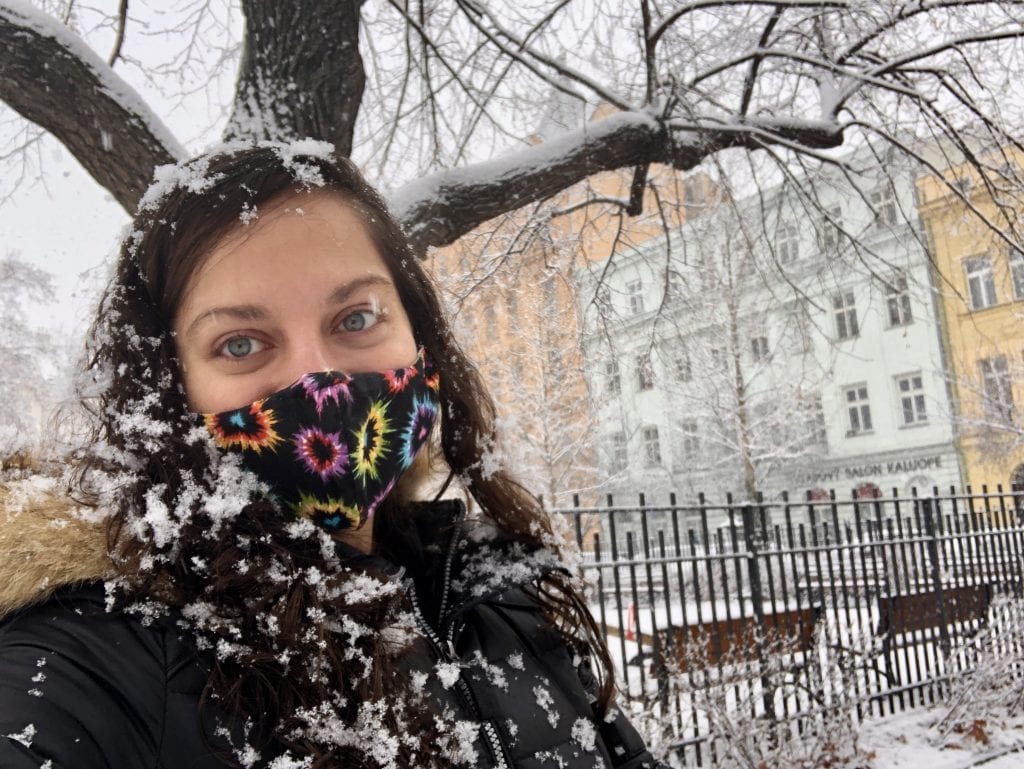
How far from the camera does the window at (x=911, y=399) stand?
24703mm

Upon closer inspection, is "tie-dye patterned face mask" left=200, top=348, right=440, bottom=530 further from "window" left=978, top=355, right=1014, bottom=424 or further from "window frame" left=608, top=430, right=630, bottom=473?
"window" left=978, top=355, right=1014, bottom=424

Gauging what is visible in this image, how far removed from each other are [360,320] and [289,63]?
2.35m

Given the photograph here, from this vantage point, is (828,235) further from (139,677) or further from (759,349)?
(759,349)

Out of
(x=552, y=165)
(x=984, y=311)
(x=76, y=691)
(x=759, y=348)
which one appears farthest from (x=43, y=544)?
(x=984, y=311)

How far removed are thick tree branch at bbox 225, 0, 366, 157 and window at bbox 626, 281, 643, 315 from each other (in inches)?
109

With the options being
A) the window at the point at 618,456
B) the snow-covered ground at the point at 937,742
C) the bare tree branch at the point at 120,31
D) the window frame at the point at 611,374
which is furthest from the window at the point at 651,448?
the bare tree branch at the point at 120,31

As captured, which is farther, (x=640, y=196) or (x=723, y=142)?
(x=640, y=196)

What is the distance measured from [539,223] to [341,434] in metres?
4.48

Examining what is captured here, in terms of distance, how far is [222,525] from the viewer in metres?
1.15

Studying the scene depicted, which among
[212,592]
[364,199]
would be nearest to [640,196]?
[364,199]

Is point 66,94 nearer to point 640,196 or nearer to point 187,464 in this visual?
point 187,464

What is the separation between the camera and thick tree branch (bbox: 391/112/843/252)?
149 inches

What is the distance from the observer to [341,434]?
1.34 metres

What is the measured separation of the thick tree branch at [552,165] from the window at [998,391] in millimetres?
15874
